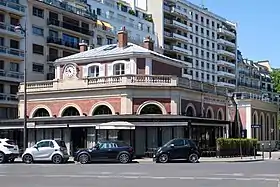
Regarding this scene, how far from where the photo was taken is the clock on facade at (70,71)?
156 feet

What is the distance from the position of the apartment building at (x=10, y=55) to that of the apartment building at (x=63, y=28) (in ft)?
5.05

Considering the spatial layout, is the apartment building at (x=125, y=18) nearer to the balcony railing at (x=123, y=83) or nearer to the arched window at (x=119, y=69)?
the arched window at (x=119, y=69)

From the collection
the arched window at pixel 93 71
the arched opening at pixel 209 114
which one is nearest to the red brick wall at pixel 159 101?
the arched window at pixel 93 71

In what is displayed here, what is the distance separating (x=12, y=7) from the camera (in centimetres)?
6475

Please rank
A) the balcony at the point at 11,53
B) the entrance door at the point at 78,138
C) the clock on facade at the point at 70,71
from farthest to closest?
1. the balcony at the point at 11,53
2. the clock on facade at the point at 70,71
3. the entrance door at the point at 78,138

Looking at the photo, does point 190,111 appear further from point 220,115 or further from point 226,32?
point 226,32

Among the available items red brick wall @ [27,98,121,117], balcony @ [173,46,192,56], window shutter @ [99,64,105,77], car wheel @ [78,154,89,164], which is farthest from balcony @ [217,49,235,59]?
car wheel @ [78,154,89,164]

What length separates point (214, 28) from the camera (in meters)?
120

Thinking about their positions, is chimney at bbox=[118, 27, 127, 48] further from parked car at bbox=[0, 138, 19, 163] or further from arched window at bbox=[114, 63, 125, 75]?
parked car at bbox=[0, 138, 19, 163]

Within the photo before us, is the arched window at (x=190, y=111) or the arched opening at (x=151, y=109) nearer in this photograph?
the arched opening at (x=151, y=109)

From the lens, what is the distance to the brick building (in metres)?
41.9

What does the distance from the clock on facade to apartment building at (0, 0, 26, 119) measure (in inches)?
694

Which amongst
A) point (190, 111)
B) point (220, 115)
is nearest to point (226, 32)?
point (220, 115)

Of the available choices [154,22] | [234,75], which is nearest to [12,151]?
[154,22]
